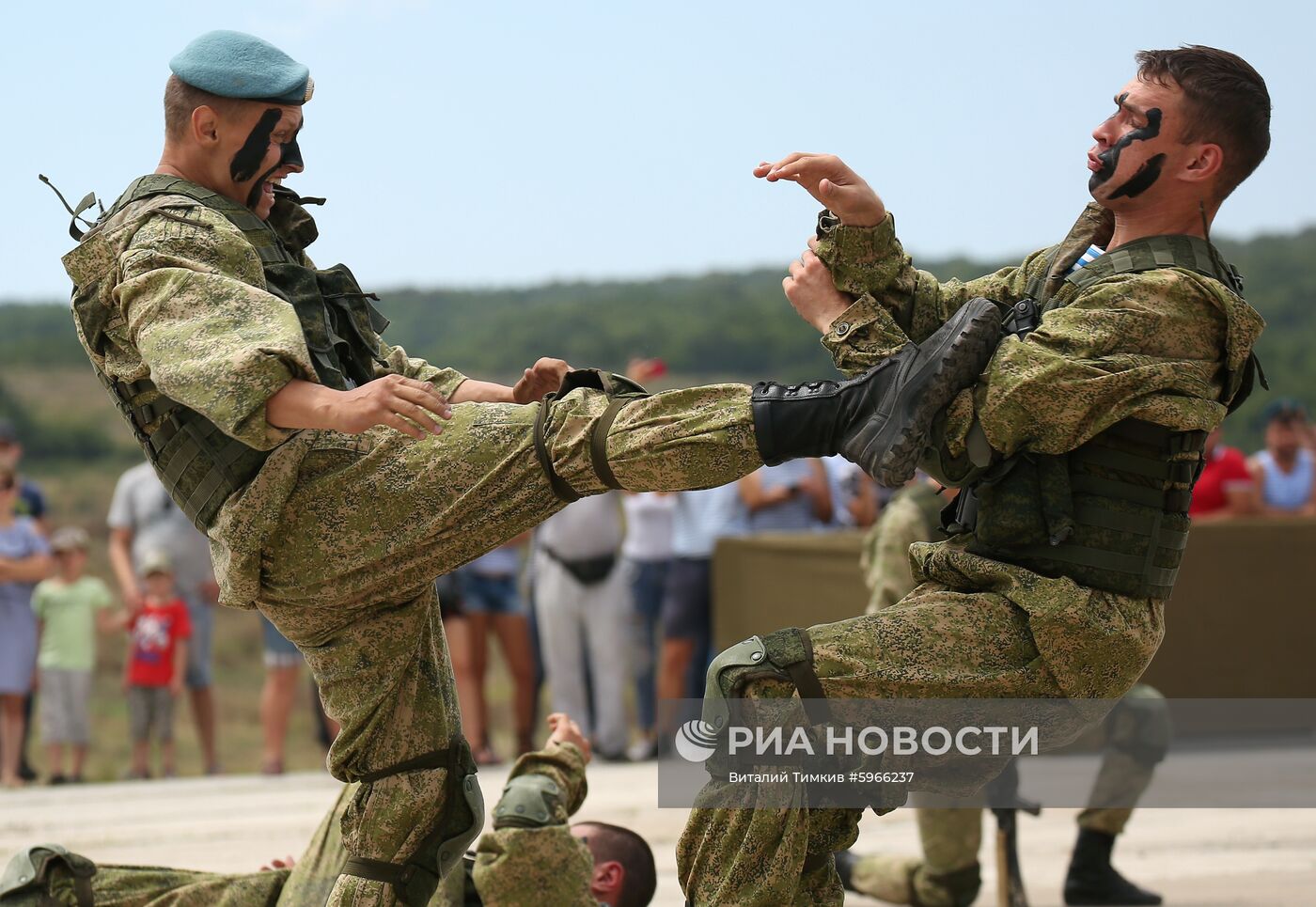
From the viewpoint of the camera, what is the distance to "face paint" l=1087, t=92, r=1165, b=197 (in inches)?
159

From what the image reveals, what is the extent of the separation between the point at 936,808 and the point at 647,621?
453 cm

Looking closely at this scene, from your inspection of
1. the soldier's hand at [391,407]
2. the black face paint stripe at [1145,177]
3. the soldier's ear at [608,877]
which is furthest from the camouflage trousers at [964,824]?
the soldier's hand at [391,407]

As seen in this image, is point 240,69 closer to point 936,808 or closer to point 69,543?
point 936,808

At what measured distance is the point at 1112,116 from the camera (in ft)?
13.6

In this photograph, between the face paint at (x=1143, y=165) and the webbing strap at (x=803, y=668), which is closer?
the webbing strap at (x=803, y=668)

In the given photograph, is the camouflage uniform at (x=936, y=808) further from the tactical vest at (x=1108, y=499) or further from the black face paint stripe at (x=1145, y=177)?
the black face paint stripe at (x=1145, y=177)

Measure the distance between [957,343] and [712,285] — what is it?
51.2 meters

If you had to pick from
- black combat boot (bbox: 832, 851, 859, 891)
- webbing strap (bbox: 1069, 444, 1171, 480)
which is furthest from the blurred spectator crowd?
webbing strap (bbox: 1069, 444, 1171, 480)

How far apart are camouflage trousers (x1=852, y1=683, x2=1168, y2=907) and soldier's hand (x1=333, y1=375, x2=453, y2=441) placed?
10.2ft

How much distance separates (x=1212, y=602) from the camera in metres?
9.56

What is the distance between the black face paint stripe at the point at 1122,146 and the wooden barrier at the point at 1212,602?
17.7 ft

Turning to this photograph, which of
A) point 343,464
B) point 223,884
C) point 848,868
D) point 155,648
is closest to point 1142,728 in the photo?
point 848,868

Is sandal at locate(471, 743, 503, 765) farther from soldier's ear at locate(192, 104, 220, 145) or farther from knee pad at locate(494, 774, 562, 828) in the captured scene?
soldier's ear at locate(192, 104, 220, 145)

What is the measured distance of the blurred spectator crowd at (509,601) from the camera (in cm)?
908
